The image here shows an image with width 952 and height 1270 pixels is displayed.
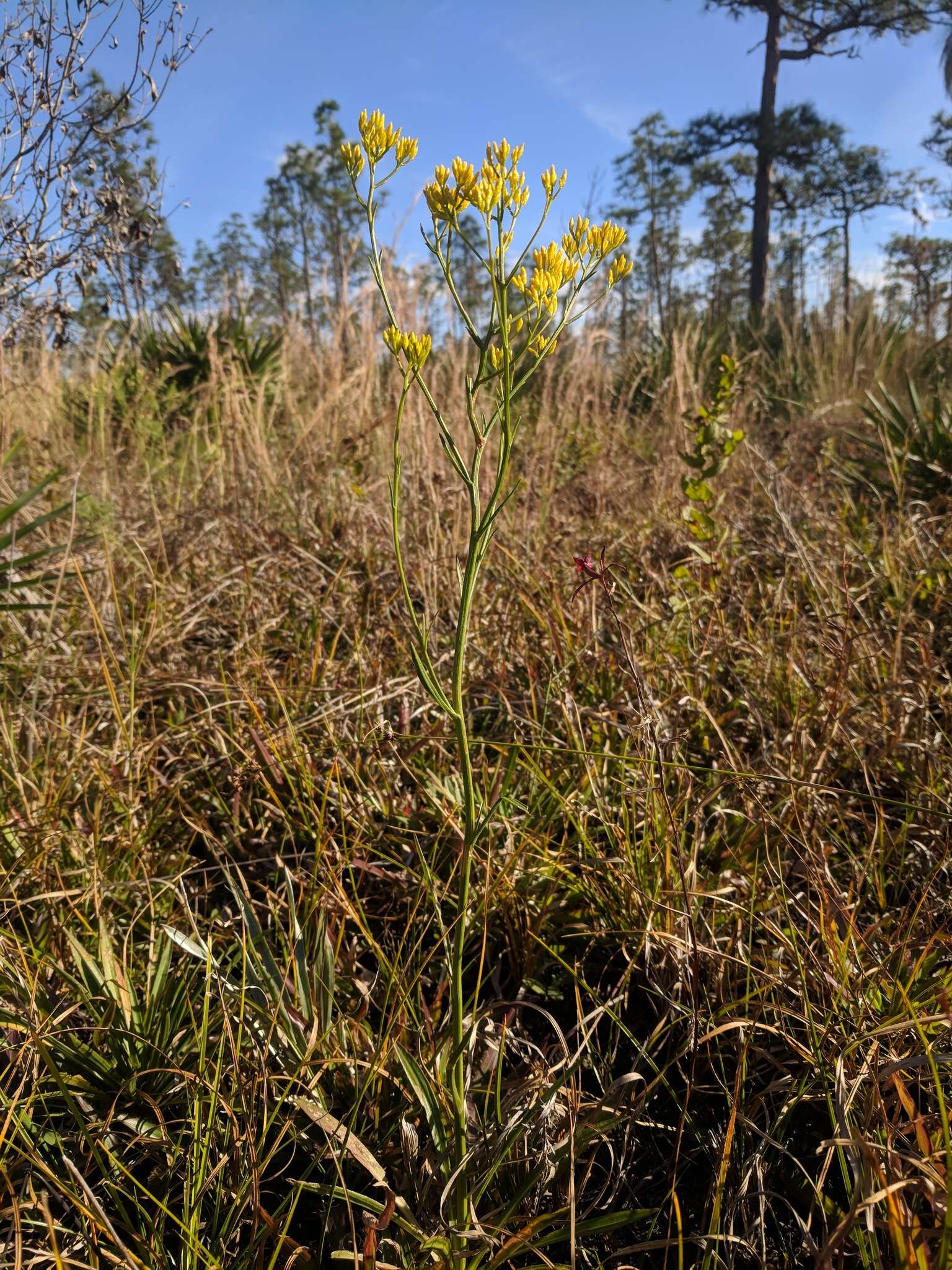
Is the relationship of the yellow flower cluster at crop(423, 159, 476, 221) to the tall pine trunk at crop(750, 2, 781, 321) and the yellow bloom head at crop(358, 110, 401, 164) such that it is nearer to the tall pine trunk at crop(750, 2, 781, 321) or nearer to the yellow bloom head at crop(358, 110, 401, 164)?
the yellow bloom head at crop(358, 110, 401, 164)

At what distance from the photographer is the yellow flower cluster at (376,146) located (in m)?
0.71

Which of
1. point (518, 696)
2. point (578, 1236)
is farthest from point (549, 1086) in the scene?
point (518, 696)

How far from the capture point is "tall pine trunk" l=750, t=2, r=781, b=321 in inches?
488

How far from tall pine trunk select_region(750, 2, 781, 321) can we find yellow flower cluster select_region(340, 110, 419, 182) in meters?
13.2

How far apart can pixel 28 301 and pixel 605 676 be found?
2512mm

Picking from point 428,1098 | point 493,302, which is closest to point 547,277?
point 493,302

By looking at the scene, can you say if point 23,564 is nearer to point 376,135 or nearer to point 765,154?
point 376,135

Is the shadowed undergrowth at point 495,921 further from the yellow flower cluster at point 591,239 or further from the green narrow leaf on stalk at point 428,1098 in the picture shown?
the yellow flower cluster at point 591,239

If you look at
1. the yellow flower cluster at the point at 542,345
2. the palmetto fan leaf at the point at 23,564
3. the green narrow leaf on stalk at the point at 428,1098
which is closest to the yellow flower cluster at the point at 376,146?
the yellow flower cluster at the point at 542,345

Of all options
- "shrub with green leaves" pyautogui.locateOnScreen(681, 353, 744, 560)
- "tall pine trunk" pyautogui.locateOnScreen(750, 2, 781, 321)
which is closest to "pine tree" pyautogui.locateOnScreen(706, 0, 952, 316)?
"tall pine trunk" pyautogui.locateOnScreen(750, 2, 781, 321)

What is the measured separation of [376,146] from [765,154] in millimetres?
15153

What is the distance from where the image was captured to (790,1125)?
959 millimetres

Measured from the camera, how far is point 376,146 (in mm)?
718

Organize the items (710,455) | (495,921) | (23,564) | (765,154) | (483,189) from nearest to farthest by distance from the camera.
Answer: (483,189) < (495,921) < (23,564) < (710,455) < (765,154)
